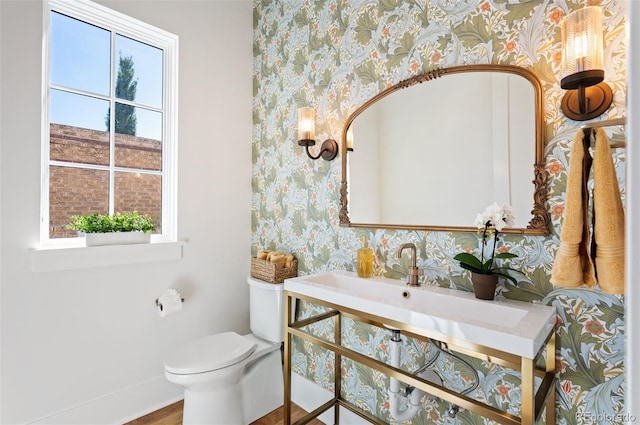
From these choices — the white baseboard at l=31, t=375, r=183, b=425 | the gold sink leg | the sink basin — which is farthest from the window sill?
the gold sink leg

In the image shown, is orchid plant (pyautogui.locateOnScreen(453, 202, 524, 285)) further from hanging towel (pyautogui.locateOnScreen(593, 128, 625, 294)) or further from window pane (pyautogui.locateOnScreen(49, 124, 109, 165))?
window pane (pyautogui.locateOnScreen(49, 124, 109, 165))

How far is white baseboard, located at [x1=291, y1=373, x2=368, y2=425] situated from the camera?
1733 millimetres

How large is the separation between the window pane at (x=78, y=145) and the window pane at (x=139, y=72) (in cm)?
30

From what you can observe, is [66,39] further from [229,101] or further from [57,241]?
[57,241]

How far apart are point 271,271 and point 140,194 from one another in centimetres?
94

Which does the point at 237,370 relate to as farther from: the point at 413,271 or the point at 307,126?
the point at 307,126

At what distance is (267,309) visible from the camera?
6.52ft

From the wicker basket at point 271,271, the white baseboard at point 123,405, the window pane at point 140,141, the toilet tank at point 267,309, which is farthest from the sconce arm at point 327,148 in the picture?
the white baseboard at point 123,405

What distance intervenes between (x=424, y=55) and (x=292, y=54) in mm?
954

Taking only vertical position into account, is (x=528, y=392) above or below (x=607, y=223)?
below

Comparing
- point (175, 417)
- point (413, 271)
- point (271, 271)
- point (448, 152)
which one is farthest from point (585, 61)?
point (175, 417)

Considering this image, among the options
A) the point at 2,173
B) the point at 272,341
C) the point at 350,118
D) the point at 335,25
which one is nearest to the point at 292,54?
the point at 335,25

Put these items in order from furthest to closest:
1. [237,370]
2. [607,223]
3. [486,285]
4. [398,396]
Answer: [237,370] < [398,396] < [486,285] < [607,223]

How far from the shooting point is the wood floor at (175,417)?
5.98ft
